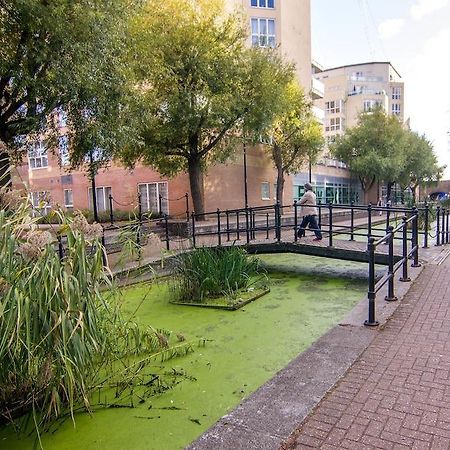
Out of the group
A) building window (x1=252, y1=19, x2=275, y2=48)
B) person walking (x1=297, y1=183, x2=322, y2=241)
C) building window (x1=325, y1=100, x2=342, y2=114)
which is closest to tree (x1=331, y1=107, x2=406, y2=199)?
building window (x1=252, y1=19, x2=275, y2=48)

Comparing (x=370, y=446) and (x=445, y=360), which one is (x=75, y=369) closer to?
(x=370, y=446)

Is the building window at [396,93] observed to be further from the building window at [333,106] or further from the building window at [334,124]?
the building window at [334,124]

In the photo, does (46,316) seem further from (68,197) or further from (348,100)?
(348,100)

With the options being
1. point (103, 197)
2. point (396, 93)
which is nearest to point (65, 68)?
point (103, 197)

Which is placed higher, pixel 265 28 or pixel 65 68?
pixel 265 28

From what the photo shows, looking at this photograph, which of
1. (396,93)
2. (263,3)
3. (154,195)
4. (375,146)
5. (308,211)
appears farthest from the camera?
(396,93)

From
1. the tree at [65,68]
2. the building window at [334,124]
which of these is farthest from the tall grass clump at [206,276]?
the building window at [334,124]

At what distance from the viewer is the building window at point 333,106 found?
59.7 m

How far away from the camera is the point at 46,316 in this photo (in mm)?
2902

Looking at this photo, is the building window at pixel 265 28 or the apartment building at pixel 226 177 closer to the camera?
the apartment building at pixel 226 177

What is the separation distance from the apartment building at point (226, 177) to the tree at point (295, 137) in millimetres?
1536

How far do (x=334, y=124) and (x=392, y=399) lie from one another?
2340 inches

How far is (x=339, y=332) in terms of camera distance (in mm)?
4867

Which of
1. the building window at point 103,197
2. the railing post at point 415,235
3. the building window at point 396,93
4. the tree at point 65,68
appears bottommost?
the railing post at point 415,235
